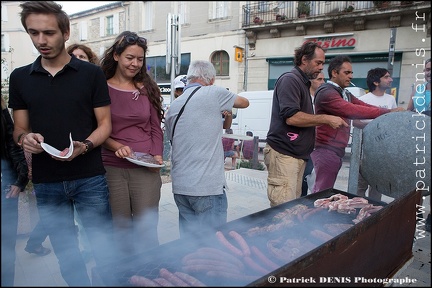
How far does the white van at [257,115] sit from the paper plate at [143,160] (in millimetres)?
9688

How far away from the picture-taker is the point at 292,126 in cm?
290

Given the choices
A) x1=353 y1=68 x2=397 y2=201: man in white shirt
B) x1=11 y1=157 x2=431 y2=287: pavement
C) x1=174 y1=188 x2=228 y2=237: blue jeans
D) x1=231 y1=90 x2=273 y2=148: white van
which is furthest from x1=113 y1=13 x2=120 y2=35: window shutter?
x1=231 y1=90 x2=273 y2=148: white van

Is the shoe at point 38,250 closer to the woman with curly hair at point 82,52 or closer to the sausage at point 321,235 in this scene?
the woman with curly hair at point 82,52

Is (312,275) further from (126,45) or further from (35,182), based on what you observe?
(126,45)

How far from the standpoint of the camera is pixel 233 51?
55.3ft

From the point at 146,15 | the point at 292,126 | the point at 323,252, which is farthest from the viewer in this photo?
the point at 146,15

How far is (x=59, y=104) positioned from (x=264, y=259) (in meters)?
1.53

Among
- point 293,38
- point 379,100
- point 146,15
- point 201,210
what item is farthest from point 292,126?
point 293,38

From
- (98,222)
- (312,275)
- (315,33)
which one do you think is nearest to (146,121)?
(98,222)

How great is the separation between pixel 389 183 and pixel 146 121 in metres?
2.20

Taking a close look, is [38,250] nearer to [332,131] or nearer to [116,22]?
[332,131]

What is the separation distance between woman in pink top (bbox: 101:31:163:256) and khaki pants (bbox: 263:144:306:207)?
1.12m

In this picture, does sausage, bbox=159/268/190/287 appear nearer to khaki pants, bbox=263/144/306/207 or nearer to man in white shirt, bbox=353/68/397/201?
khaki pants, bbox=263/144/306/207

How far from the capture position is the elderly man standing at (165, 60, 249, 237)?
7.81 feet
